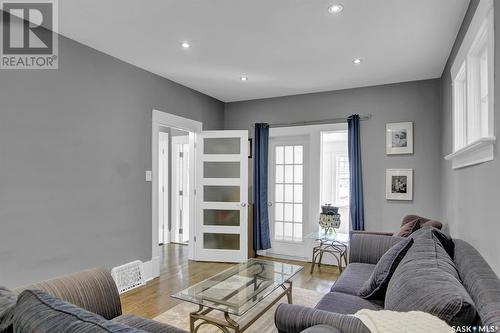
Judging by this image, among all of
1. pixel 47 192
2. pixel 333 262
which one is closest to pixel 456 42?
pixel 333 262

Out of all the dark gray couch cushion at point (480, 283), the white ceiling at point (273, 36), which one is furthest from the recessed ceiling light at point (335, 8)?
the dark gray couch cushion at point (480, 283)

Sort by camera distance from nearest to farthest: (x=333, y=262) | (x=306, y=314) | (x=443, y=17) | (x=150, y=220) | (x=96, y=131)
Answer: (x=306, y=314) < (x=443, y=17) < (x=96, y=131) < (x=150, y=220) < (x=333, y=262)

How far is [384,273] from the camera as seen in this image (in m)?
1.86

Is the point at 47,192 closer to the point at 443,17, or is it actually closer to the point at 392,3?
the point at 392,3

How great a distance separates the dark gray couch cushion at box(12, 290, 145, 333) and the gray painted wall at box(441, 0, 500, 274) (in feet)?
5.70

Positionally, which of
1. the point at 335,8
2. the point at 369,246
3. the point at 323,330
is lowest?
the point at 369,246

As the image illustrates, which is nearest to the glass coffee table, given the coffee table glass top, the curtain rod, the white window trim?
the coffee table glass top

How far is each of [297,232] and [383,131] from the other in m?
1.99

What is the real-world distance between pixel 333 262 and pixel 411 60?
286 centimetres

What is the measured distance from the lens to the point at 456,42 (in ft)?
8.82

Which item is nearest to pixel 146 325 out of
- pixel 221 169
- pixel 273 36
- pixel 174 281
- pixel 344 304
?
pixel 344 304

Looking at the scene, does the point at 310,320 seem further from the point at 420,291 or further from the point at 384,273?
the point at 384,273

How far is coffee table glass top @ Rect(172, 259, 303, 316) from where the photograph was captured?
6.94ft

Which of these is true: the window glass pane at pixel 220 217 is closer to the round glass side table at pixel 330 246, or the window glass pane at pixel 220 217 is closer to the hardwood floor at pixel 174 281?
the hardwood floor at pixel 174 281
